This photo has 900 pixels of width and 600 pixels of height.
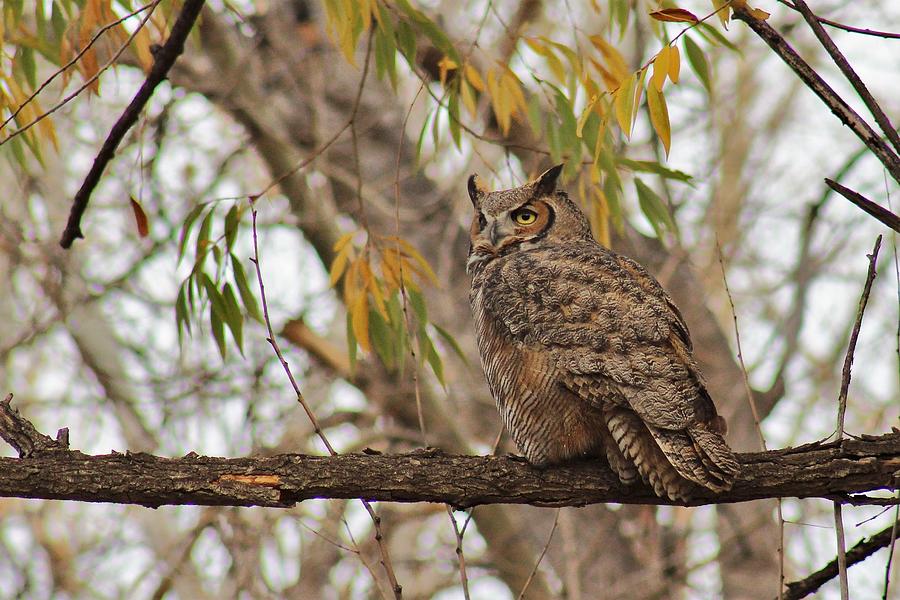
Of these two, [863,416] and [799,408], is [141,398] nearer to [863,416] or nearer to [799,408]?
[799,408]

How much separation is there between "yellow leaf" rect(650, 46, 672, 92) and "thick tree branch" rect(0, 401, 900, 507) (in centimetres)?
96

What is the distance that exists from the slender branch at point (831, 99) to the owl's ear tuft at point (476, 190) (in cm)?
156

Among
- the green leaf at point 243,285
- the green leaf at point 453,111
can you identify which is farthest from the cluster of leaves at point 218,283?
the green leaf at point 453,111

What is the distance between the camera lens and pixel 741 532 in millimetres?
5484

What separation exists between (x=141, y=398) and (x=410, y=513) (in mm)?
1911

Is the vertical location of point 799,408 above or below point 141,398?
above

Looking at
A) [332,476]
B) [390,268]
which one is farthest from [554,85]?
[332,476]

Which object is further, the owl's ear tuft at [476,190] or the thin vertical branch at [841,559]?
the owl's ear tuft at [476,190]

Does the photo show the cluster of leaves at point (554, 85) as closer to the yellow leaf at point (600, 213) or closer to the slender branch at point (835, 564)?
the yellow leaf at point (600, 213)

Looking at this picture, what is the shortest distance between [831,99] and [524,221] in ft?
4.75

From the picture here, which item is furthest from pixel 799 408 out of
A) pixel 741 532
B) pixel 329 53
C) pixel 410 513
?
pixel 329 53

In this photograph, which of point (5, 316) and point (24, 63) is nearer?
point (24, 63)

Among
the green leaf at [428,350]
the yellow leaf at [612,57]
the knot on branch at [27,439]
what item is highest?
the yellow leaf at [612,57]

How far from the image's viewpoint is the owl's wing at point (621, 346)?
2.54 meters
